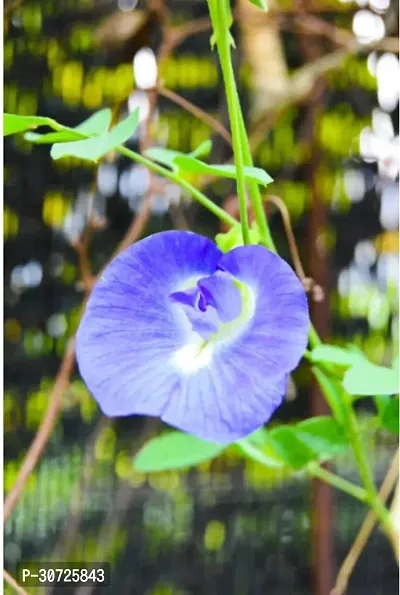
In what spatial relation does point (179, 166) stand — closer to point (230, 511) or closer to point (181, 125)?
point (181, 125)

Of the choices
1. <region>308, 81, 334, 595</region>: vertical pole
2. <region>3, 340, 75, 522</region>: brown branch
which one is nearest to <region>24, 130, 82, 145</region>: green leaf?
<region>3, 340, 75, 522</region>: brown branch

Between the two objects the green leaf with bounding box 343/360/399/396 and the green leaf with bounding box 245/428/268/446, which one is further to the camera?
the green leaf with bounding box 245/428/268/446

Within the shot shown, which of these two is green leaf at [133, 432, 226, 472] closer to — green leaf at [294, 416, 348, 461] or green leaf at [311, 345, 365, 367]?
green leaf at [294, 416, 348, 461]

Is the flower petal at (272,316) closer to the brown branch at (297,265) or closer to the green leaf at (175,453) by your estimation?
the brown branch at (297,265)

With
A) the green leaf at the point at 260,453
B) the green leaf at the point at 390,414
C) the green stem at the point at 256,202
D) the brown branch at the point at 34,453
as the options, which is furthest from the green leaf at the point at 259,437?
the brown branch at the point at 34,453

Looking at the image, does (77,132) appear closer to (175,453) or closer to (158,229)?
(175,453)

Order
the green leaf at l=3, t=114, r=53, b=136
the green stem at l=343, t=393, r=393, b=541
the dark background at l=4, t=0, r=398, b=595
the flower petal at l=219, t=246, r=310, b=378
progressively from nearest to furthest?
the flower petal at l=219, t=246, r=310, b=378, the green leaf at l=3, t=114, r=53, b=136, the green stem at l=343, t=393, r=393, b=541, the dark background at l=4, t=0, r=398, b=595
